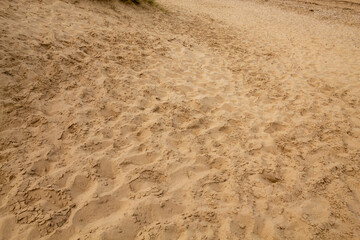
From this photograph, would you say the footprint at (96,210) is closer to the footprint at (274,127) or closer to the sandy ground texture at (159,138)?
the sandy ground texture at (159,138)

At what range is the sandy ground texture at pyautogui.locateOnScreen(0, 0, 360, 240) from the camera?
5.58 feet

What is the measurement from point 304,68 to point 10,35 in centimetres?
502

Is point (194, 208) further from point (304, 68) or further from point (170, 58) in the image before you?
point (304, 68)

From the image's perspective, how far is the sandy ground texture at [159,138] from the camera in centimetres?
170

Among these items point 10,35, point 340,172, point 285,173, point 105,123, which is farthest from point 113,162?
point 10,35

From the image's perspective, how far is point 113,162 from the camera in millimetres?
2051

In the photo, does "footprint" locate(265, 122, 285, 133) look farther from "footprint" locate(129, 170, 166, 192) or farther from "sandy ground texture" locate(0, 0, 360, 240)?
"footprint" locate(129, 170, 166, 192)

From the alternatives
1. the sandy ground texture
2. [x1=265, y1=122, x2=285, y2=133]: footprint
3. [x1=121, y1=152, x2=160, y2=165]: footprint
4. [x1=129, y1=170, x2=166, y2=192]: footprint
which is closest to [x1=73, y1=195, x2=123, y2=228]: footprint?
the sandy ground texture

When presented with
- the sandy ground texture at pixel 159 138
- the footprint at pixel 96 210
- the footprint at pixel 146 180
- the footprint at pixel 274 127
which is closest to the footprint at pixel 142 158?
the sandy ground texture at pixel 159 138

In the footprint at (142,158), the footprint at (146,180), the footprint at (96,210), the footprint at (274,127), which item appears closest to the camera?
the footprint at (96,210)

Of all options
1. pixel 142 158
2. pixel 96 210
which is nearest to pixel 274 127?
pixel 142 158

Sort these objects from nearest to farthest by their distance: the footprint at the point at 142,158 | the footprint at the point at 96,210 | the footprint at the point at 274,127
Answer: the footprint at the point at 96,210 < the footprint at the point at 142,158 < the footprint at the point at 274,127

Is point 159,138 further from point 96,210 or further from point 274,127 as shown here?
point 274,127

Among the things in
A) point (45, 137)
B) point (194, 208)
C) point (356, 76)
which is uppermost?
point (356, 76)
